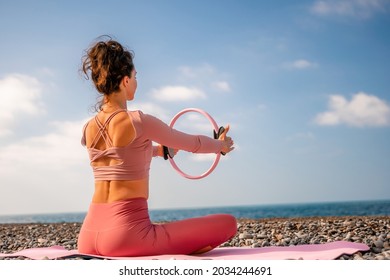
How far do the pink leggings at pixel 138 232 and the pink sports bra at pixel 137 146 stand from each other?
10.4 inches

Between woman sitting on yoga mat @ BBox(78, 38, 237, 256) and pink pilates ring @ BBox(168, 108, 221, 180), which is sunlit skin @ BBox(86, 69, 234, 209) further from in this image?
pink pilates ring @ BBox(168, 108, 221, 180)

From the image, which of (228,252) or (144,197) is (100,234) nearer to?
(144,197)

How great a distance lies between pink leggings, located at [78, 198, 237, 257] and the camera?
15.0 ft

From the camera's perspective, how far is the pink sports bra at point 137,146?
14.8 ft

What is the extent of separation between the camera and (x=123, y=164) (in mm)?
4520

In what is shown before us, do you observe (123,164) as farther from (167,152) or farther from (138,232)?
(167,152)

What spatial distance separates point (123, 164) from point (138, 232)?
0.63 metres

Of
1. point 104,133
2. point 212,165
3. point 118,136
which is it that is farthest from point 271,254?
point 104,133

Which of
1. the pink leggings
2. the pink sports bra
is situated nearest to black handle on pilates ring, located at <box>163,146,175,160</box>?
the pink sports bra

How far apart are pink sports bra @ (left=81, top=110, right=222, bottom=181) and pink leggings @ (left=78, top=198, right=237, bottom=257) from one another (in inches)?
10.4

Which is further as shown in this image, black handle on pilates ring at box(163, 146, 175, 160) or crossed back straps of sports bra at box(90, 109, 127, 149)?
black handle on pilates ring at box(163, 146, 175, 160)
